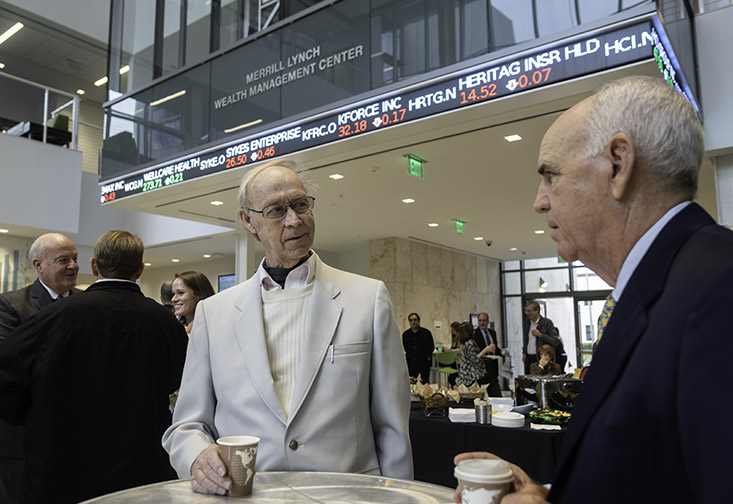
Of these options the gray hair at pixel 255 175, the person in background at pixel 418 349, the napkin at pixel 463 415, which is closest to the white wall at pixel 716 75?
the napkin at pixel 463 415

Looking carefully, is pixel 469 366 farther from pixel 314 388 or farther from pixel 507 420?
pixel 314 388

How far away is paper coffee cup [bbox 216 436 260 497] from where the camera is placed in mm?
1189

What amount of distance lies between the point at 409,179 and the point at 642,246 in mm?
7468

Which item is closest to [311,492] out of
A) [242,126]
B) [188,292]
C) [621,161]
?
[621,161]

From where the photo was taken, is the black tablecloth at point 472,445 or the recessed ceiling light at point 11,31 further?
the recessed ceiling light at point 11,31

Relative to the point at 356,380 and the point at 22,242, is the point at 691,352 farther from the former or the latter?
the point at 22,242

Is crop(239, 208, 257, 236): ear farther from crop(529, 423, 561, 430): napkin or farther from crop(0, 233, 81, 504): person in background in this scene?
crop(529, 423, 561, 430): napkin

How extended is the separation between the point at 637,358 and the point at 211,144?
7249 mm

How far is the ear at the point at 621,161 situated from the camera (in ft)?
3.09

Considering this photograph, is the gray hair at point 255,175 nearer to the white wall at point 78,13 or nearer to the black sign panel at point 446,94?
the black sign panel at point 446,94

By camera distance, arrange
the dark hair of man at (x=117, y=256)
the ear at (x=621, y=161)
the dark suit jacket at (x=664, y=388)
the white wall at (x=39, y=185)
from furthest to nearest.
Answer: the white wall at (x=39, y=185)
the dark hair of man at (x=117, y=256)
the ear at (x=621, y=161)
the dark suit jacket at (x=664, y=388)

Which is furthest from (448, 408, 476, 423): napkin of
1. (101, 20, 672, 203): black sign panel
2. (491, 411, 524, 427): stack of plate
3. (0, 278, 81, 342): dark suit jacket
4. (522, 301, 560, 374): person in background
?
(522, 301, 560, 374): person in background

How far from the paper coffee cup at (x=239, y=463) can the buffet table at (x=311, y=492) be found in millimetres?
20

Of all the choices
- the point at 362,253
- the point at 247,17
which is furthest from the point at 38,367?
the point at 362,253
